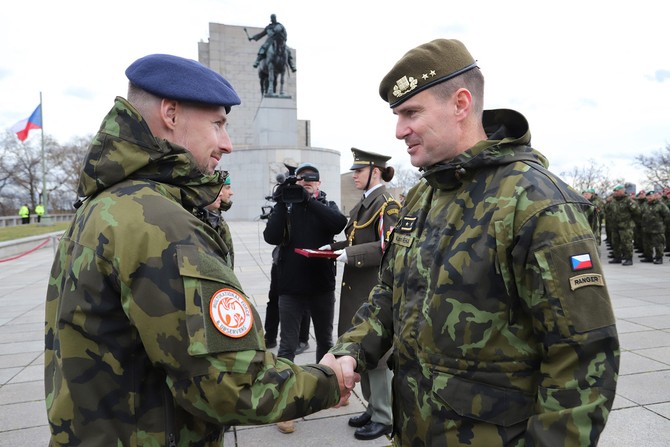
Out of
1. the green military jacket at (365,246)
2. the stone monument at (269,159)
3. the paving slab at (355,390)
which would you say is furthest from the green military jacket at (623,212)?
the stone monument at (269,159)

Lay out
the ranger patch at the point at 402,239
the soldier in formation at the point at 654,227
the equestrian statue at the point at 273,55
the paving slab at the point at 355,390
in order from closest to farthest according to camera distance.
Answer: the ranger patch at the point at 402,239, the paving slab at the point at 355,390, the soldier in formation at the point at 654,227, the equestrian statue at the point at 273,55

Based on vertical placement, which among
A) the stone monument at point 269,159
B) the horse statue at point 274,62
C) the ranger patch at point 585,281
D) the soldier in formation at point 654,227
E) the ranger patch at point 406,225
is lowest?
the soldier in formation at point 654,227

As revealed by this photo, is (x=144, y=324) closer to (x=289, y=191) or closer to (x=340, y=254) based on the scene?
(x=340, y=254)

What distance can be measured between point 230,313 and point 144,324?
240 millimetres

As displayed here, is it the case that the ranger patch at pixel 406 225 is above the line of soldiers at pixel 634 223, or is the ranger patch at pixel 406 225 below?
above

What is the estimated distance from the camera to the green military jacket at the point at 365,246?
367 cm

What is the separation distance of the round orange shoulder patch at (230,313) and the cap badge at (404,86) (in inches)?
40.8

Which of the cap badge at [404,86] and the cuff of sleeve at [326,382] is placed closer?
the cuff of sleeve at [326,382]

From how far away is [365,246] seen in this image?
369 centimetres

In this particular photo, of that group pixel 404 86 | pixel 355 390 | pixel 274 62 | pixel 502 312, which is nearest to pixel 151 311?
pixel 502 312

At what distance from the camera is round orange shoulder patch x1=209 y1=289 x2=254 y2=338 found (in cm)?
137

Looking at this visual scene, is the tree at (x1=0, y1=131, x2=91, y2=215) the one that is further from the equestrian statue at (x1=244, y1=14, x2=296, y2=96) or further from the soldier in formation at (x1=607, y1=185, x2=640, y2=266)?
the soldier in formation at (x1=607, y1=185, x2=640, y2=266)

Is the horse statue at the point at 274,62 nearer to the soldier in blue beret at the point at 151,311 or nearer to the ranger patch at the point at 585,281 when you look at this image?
the soldier in blue beret at the point at 151,311

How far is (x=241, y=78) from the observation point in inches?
1764
